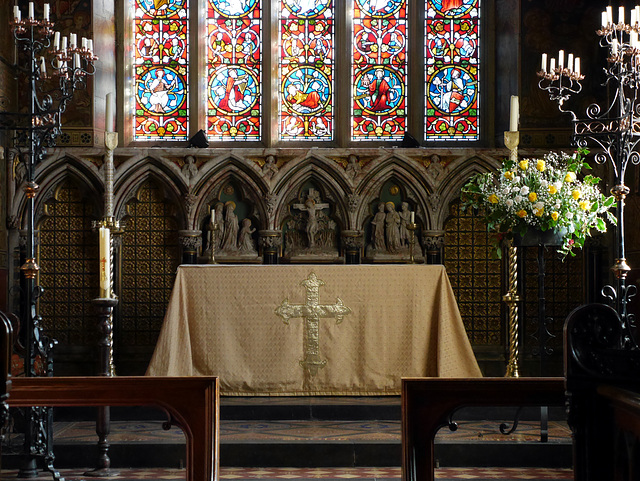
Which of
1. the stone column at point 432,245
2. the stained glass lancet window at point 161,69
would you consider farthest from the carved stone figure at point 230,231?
the stone column at point 432,245

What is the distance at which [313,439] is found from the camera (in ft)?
18.6

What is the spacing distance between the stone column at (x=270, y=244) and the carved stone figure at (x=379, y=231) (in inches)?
36.3

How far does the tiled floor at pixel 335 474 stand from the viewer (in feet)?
16.6

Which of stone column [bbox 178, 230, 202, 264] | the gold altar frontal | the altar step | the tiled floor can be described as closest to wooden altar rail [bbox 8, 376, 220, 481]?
the tiled floor

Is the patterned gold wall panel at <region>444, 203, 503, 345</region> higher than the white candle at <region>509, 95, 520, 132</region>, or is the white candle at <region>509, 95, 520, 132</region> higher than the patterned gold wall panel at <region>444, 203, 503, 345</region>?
the white candle at <region>509, 95, 520, 132</region>

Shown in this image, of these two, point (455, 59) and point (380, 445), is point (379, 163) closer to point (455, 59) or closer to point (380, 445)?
point (455, 59)

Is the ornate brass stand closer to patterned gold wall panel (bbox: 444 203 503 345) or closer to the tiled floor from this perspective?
patterned gold wall panel (bbox: 444 203 503 345)

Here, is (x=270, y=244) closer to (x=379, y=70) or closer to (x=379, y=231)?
(x=379, y=231)

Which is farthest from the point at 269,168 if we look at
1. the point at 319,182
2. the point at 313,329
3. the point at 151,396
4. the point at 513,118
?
the point at 151,396

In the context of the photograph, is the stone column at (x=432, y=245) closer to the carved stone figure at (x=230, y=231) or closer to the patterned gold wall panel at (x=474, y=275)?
the patterned gold wall panel at (x=474, y=275)

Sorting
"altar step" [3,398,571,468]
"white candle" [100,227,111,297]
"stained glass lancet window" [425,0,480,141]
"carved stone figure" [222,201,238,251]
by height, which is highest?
"stained glass lancet window" [425,0,480,141]

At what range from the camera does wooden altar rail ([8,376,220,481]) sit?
3211 millimetres

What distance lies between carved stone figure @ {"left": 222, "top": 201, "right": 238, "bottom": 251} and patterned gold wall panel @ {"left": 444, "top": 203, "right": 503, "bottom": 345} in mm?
2075

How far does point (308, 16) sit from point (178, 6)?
1382 mm
